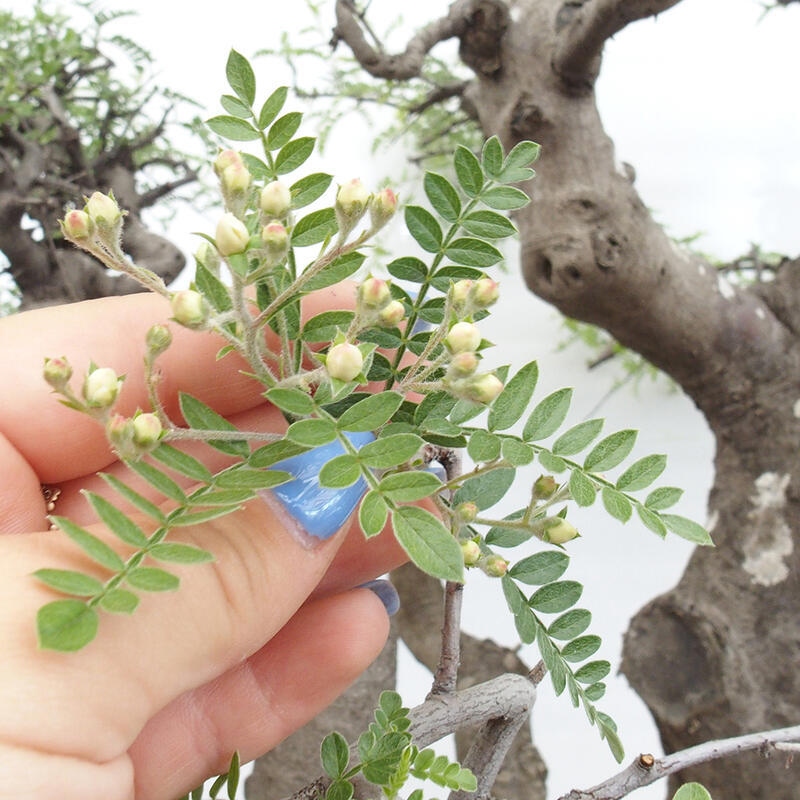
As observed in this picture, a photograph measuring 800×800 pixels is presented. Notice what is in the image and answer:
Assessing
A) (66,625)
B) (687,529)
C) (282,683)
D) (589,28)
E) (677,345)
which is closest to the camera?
(66,625)

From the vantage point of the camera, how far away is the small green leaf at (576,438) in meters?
0.40

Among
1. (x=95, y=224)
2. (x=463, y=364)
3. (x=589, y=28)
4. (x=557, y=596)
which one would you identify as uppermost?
(x=589, y=28)

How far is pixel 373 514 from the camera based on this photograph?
0.30m

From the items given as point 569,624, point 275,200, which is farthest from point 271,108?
point 569,624

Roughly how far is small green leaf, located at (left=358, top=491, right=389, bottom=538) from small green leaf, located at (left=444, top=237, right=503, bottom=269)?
0.15 meters

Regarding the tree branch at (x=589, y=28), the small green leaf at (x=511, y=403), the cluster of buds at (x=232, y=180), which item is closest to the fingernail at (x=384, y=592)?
the small green leaf at (x=511, y=403)

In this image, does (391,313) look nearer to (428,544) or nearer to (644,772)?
(428,544)

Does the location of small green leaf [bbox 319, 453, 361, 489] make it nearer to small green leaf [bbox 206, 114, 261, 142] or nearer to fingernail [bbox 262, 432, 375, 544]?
fingernail [bbox 262, 432, 375, 544]

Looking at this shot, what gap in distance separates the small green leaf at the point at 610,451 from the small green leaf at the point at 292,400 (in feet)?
0.49

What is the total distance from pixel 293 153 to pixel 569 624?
0.29 m

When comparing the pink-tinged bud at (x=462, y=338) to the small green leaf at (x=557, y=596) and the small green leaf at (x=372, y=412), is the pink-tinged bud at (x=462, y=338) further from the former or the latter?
the small green leaf at (x=557, y=596)

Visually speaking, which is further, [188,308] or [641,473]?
[641,473]

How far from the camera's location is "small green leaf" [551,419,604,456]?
397mm

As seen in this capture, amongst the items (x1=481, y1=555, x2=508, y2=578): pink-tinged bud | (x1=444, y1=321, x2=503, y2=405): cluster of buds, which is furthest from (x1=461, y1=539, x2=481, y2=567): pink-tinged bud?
(x1=444, y1=321, x2=503, y2=405): cluster of buds
